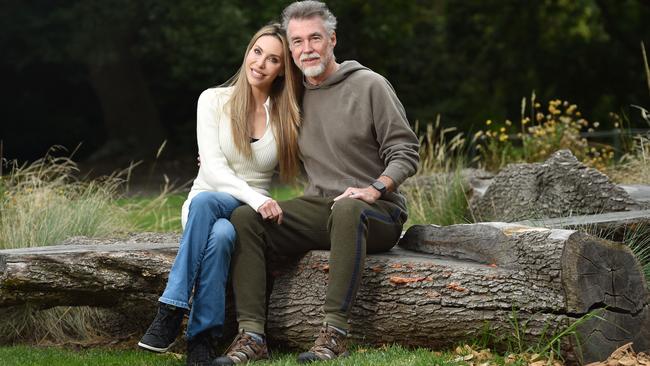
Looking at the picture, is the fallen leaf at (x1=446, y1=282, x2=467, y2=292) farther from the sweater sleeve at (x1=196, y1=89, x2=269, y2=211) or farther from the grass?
the sweater sleeve at (x1=196, y1=89, x2=269, y2=211)

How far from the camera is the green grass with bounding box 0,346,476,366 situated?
421 centimetres

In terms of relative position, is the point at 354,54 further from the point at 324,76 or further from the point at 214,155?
the point at 214,155

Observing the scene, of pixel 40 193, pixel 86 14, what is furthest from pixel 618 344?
pixel 86 14

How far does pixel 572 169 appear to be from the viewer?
20.9ft

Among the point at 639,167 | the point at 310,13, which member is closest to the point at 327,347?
the point at 310,13

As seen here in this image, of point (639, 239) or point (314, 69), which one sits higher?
point (314, 69)

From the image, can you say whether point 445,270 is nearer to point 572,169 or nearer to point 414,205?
point 572,169

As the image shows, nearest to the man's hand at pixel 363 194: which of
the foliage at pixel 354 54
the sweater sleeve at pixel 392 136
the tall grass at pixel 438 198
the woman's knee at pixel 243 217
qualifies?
the sweater sleeve at pixel 392 136

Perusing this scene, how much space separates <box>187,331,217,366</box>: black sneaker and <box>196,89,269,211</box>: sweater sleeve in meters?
0.65

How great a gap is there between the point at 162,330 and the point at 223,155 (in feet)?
3.00

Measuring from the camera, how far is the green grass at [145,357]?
4211mm

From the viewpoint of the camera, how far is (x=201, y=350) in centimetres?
446

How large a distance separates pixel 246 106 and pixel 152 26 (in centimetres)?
1234

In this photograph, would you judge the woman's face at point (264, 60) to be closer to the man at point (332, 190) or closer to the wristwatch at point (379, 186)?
the man at point (332, 190)
